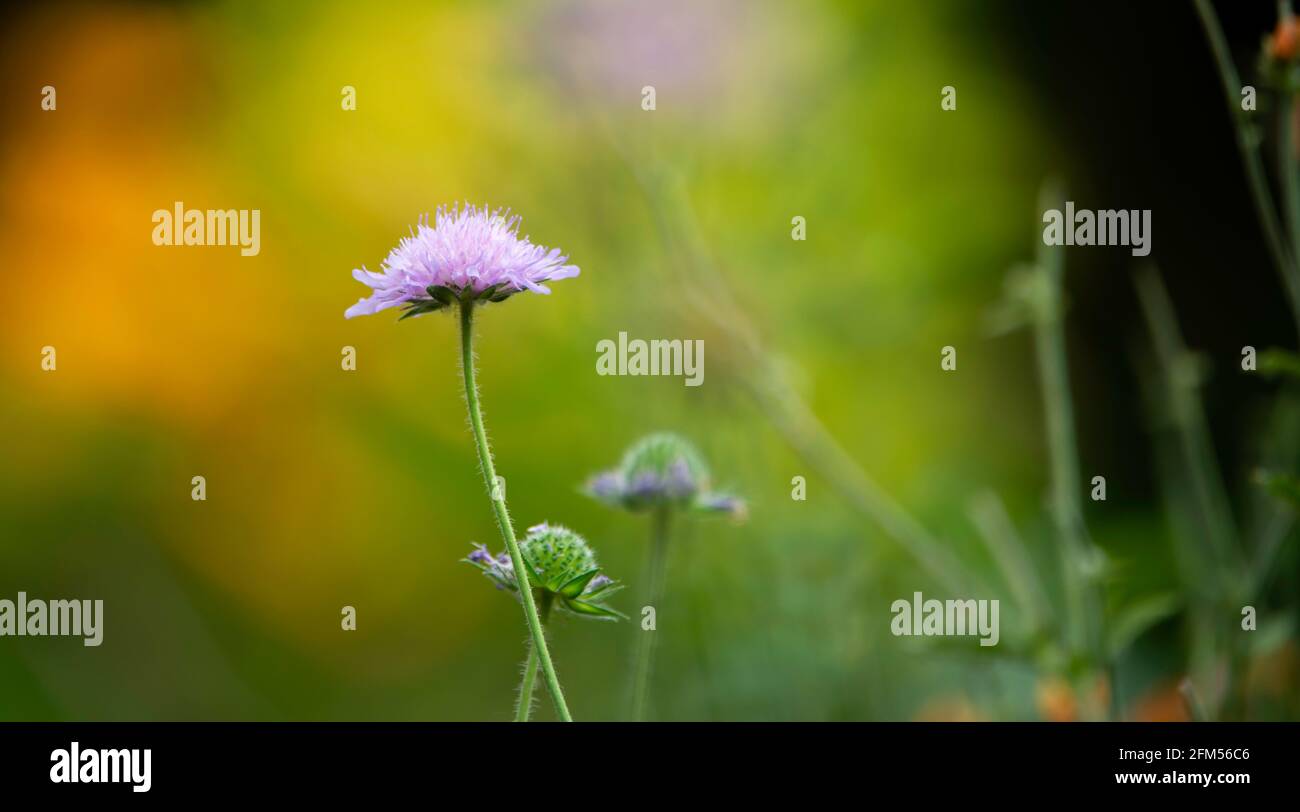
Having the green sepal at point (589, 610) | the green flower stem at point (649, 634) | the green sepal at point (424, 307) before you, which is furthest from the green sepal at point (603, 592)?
the green sepal at point (424, 307)

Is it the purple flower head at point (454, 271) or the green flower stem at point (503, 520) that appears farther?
the purple flower head at point (454, 271)

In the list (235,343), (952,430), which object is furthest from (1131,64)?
(235,343)

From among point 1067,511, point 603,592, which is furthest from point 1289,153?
point 603,592

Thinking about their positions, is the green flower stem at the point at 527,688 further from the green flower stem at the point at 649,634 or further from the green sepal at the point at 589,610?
the green flower stem at the point at 649,634

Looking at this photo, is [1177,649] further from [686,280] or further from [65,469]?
[65,469]

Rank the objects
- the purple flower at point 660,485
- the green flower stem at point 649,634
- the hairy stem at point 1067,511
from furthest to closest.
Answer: the hairy stem at point 1067,511, the purple flower at point 660,485, the green flower stem at point 649,634

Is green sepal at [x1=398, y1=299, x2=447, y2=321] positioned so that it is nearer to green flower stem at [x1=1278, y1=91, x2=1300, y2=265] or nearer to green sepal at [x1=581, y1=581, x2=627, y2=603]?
green sepal at [x1=581, y1=581, x2=627, y2=603]

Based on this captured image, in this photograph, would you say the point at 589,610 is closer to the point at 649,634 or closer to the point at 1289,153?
the point at 649,634
